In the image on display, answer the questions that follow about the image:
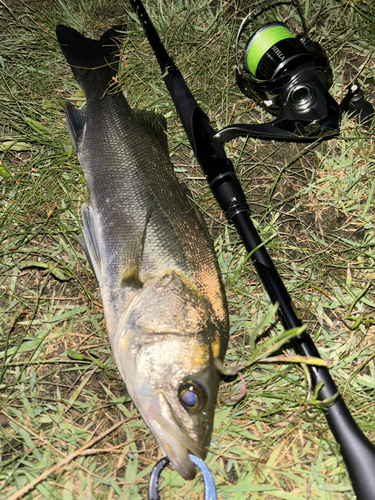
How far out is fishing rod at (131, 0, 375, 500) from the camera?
2274mm

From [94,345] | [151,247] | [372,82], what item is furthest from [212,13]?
[94,345]

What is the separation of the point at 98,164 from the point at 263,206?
130cm

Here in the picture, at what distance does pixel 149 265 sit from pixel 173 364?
0.63 m

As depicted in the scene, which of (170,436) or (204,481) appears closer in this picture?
(170,436)

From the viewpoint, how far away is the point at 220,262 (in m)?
3.06

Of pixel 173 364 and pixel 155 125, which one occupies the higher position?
pixel 155 125

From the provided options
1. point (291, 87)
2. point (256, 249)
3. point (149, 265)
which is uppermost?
point (291, 87)

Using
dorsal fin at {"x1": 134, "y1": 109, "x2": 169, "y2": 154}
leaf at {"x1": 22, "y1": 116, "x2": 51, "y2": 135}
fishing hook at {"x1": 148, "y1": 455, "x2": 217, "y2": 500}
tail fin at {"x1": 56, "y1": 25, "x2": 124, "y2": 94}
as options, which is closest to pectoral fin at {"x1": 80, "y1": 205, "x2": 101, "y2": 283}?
dorsal fin at {"x1": 134, "y1": 109, "x2": 169, "y2": 154}

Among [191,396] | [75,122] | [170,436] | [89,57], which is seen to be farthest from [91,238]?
[89,57]

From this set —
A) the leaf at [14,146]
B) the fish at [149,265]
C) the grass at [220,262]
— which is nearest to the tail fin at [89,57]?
the fish at [149,265]

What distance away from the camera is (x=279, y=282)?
2.56 meters

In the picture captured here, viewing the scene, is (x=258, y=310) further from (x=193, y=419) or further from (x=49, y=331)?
(x=49, y=331)

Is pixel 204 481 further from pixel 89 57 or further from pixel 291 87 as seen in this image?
pixel 89 57

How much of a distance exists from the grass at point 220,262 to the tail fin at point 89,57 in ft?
0.54
